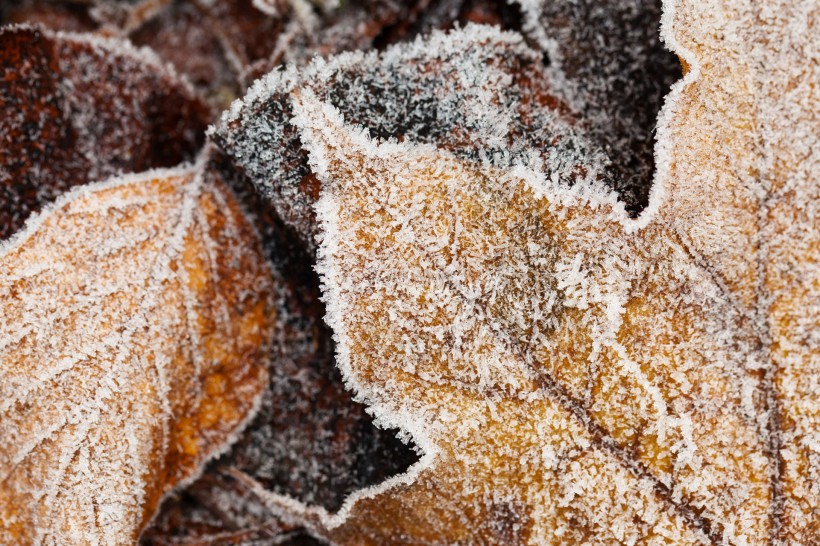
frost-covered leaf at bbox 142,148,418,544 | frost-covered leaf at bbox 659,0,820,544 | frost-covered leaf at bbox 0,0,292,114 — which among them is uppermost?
frost-covered leaf at bbox 0,0,292,114

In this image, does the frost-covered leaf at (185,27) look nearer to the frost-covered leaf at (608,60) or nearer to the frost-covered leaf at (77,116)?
the frost-covered leaf at (77,116)

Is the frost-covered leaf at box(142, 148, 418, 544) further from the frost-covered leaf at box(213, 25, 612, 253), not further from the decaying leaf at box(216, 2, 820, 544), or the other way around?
the decaying leaf at box(216, 2, 820, 544)

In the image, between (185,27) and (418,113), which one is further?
(185,27)

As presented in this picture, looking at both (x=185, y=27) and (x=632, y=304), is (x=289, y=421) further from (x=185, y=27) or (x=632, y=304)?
(x=185, y=27)

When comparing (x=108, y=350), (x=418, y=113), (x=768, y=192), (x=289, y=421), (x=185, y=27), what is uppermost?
(x=185, y=27)

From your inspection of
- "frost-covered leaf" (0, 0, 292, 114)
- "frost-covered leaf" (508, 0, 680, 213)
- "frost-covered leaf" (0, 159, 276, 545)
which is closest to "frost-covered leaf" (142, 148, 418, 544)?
"frost-covered leaf" (0, 159, 276, 545)

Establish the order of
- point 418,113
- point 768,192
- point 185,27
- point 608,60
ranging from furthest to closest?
point 185,27 → point 608,60 → point 418,113 → point 768,192

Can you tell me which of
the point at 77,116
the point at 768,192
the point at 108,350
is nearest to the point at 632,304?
the point at 768,192
